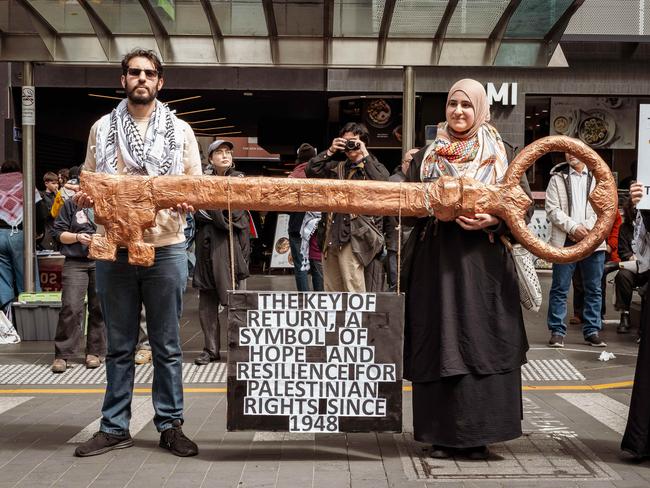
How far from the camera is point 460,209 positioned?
478cm

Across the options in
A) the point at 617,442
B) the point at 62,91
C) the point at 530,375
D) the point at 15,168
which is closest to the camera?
the point at 617,442

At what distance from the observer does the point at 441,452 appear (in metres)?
4.96

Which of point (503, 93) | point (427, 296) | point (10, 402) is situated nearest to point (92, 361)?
point (10, 402)

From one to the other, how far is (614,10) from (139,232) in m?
13.9

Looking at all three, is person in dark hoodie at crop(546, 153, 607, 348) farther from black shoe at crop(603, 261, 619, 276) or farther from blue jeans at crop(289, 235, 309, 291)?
blue jeans at crop(289, 235, 309, 291)

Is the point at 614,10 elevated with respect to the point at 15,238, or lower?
elevated

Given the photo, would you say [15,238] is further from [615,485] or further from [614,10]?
[614,10]

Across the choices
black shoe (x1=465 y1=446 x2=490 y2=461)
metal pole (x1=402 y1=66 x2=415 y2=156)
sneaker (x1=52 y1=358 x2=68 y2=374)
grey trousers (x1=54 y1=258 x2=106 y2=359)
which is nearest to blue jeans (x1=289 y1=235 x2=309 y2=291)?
metal pole (x1=402 y1=66 x2=415 y2=156)

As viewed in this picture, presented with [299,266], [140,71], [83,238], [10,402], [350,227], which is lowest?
[10,402]

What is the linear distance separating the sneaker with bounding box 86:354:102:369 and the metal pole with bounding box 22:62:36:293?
1.91m

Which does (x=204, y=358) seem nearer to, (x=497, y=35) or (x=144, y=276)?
(x=144, y=276)

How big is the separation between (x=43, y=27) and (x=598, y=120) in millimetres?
11384

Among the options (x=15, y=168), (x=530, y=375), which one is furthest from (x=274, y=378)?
(x=15, y=168)

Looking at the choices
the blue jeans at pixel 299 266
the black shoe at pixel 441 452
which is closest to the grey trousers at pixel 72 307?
the blue jeans at pixel 299 266
